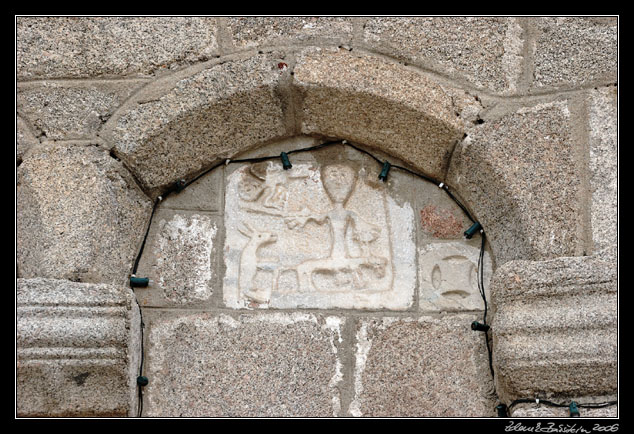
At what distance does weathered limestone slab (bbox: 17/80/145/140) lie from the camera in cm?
319

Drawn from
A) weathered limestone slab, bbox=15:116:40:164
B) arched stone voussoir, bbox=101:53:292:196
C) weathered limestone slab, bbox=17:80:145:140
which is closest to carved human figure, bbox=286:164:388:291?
arched stone voussoir, bbox=101:53:292:196

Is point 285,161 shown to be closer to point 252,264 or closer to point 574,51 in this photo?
point 252,264

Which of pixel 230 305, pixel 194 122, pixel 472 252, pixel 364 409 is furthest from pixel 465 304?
pixel 194 122

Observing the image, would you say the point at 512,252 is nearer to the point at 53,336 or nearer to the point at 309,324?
the point at 309,324

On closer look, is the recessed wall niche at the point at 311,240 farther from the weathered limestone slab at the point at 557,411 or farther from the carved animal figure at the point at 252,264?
the weathered limestone slab at the point at 557,411

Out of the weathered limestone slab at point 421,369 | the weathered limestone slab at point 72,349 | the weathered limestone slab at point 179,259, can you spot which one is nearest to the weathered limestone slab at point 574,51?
the weathered limestone slab at point 421,369

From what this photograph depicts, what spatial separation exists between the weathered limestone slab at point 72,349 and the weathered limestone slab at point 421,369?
743 mm

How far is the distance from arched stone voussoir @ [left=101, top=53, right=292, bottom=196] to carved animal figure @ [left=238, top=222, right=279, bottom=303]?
0.30m

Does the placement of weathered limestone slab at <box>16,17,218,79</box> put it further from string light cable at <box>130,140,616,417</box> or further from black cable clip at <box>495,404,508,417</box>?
black cable clip at <box>495,404,508,417</box>

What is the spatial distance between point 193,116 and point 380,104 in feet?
2.00

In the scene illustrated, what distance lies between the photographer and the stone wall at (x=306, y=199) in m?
3.02

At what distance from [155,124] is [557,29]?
1348 mm

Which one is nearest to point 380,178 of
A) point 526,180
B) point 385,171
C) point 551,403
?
point 385,171

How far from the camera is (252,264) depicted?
3.24m
